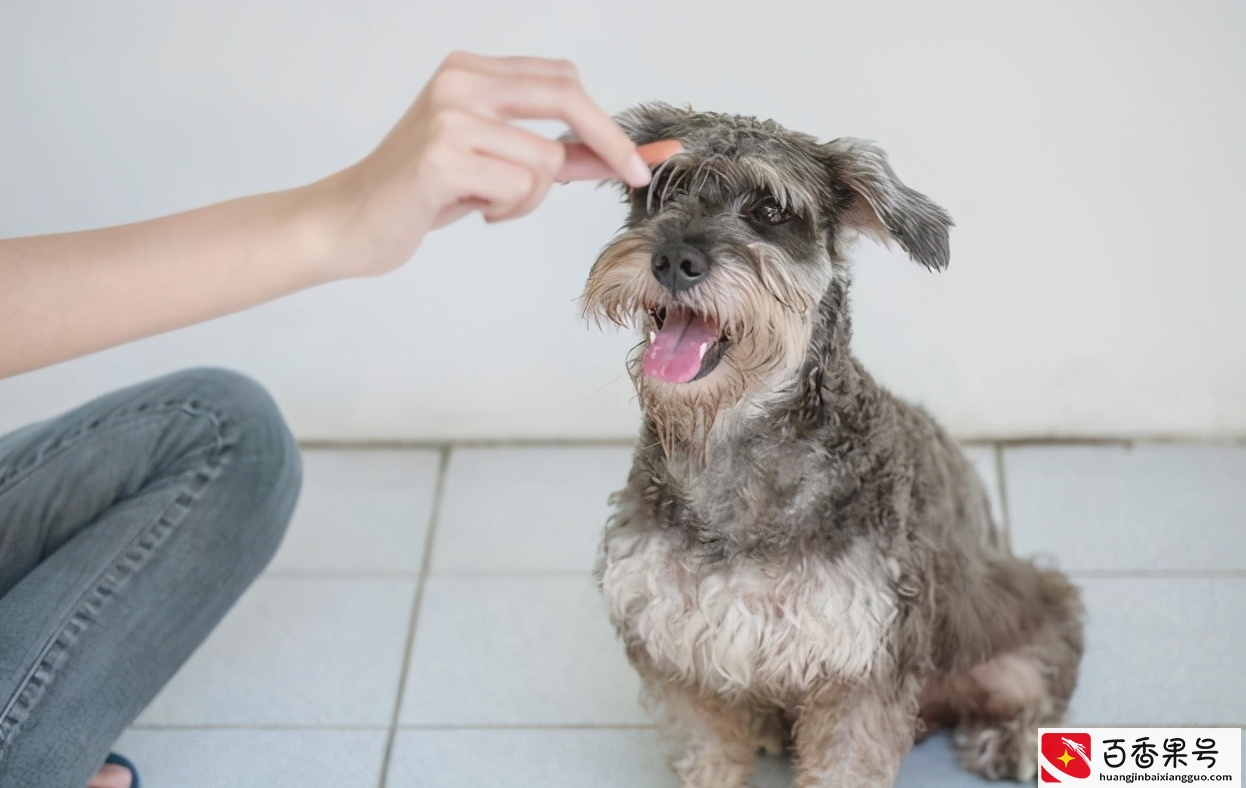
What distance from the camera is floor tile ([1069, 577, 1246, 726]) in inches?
87.4

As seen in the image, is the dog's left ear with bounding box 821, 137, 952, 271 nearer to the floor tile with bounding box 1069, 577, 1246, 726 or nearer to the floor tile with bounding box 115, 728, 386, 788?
the floor tile with bounding box 1069, 577, 1246, 726

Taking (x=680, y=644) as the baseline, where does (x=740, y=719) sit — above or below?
below

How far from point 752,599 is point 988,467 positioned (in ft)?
4.00

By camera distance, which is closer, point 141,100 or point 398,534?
point 141,100

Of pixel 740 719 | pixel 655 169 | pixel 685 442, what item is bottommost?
pixel 740 719

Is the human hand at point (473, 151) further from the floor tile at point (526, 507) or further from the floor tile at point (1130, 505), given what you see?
the floor tile at point (1130, 505)

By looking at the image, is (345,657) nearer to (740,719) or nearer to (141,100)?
(740,719)

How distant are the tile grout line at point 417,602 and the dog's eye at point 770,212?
1217 millimetres

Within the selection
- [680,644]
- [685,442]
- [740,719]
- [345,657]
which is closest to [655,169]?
[685,442]

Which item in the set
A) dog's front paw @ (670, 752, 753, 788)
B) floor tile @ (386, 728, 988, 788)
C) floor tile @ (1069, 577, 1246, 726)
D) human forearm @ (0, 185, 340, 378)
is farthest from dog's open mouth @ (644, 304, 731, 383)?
floor tile @ (1069, 577, 1246, 726)

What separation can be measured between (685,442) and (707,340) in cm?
19

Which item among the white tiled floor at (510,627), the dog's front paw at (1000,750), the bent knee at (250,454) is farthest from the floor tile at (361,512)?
the dog's front paw at (1000,750)

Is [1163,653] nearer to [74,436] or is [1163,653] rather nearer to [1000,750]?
[1000,750]

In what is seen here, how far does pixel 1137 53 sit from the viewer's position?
2.34m
